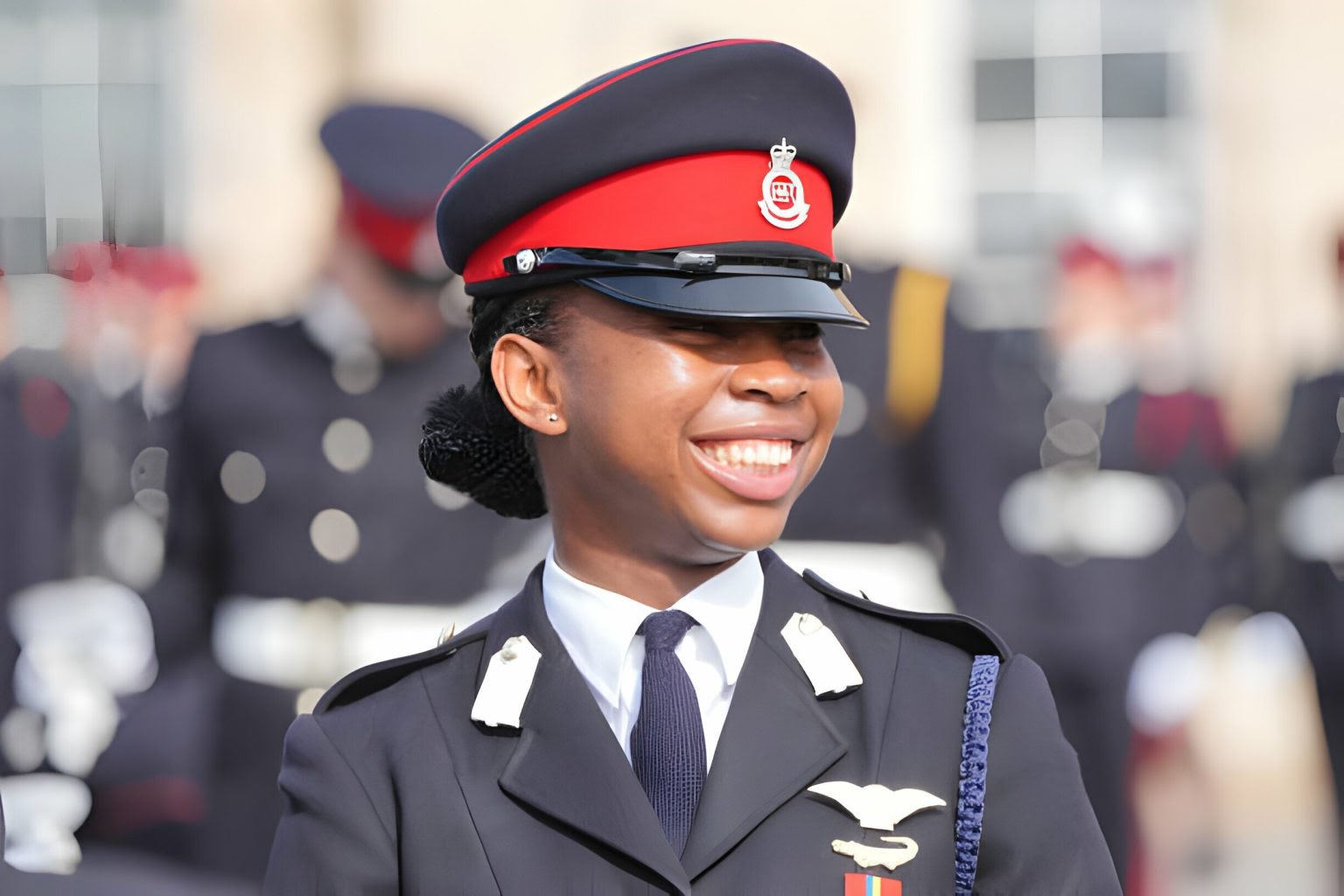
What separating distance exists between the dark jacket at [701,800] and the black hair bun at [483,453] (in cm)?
26

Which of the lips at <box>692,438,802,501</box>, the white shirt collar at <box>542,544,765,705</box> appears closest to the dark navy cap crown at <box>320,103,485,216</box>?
the white shirt collar at <box>542,544,765,705</box>

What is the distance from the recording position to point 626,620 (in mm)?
1649

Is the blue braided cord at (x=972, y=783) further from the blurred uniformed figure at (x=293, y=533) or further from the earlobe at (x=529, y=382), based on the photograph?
the blurred uniformed figure at (x=293, y=533)

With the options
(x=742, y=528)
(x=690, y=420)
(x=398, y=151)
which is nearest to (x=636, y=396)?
(x=690, y=420)

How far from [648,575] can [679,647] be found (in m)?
0.08

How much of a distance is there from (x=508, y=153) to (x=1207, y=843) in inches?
164

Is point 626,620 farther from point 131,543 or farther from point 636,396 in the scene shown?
point 131,543

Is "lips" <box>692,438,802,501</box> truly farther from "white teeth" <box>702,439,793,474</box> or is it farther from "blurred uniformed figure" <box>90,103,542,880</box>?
"blurred uniformed figure" <box>90,103,542,880</box>

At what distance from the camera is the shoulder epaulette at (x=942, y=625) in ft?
5.52

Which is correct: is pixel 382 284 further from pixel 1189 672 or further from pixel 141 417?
pixel 1189 672

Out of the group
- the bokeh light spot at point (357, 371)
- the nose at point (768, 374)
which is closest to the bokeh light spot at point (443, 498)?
the bokeh light spot at point (357, 371)

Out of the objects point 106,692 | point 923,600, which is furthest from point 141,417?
point 923,600

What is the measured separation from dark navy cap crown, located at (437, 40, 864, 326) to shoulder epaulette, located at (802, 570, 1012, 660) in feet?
1.05

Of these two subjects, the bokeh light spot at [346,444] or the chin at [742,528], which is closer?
the chin at [742,528]
